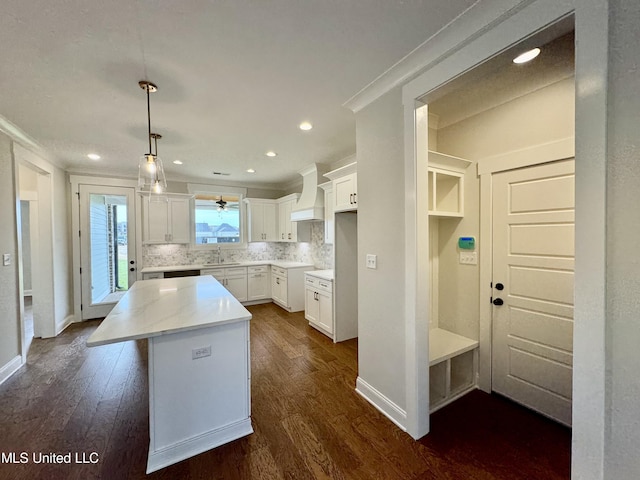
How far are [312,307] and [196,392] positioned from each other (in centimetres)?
248

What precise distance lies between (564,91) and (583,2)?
1.16 m

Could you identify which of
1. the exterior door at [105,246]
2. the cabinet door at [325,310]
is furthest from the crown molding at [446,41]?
the exterior door at [105,246]

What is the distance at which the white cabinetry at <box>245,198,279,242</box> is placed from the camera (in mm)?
5680

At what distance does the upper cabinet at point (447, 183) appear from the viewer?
7.57 ft

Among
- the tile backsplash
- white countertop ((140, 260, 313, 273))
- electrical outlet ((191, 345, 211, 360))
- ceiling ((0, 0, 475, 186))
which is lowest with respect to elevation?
electrical outlet ((191, 345, 211, 360))

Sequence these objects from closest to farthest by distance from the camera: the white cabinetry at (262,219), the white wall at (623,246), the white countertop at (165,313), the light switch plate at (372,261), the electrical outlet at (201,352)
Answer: the white wall at (623,246)
the white countertop at (165,313)
the electrical outlet at (201,352)
the light switch plate at (372,261)
the white cabinetry at (262,219)

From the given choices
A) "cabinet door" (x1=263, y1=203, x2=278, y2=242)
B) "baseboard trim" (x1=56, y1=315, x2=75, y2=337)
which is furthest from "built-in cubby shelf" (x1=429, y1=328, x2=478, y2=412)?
"baseboard trim" (x1=56, y1=315, x2=75, y2=337)

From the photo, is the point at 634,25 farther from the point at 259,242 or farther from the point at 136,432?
the point at 259,242

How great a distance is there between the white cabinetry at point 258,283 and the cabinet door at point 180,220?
4.76 feet

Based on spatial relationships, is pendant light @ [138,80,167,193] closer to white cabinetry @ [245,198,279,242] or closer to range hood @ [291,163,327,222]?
range hood @ [291,163,327,222]

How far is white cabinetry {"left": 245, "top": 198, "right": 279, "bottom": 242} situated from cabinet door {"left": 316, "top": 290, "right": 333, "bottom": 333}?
7.88ft

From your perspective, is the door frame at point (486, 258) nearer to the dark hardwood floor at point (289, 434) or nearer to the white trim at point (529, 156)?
the white trim at point (529, 156)

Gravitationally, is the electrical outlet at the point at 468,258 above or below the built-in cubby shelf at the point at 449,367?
above

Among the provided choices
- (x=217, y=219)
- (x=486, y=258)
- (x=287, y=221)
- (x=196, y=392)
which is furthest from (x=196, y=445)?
(x=217, y=219)
